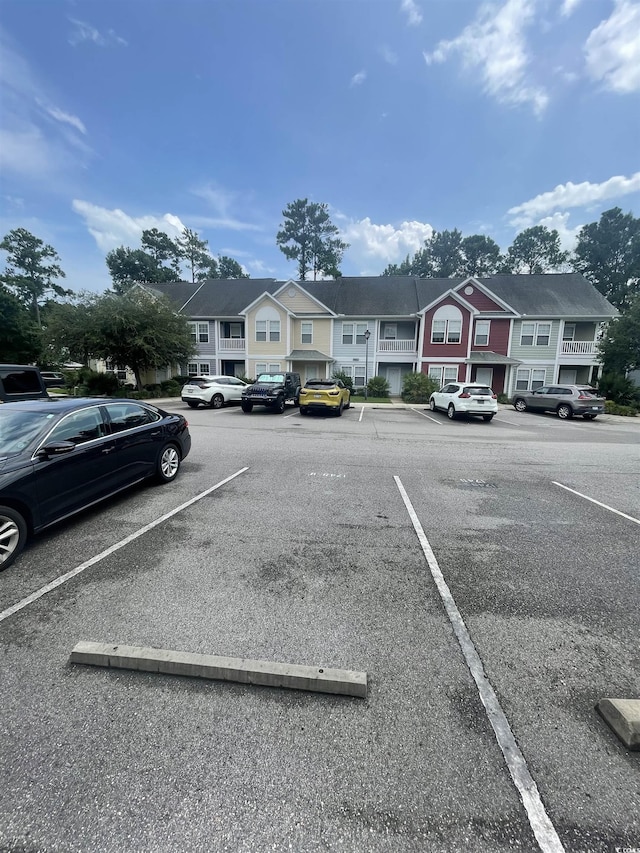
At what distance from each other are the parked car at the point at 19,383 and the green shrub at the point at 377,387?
20427 millimetres

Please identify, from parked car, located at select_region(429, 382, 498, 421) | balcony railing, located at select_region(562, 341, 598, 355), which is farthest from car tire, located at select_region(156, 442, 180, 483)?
balcony railing, located at select_region(562, 341, 598, 355)

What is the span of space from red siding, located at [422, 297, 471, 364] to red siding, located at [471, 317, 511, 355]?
3.46 feet

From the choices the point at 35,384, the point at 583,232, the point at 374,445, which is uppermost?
the point at 583,232

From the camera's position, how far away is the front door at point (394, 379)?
29.0 metres

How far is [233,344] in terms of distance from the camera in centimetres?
2936

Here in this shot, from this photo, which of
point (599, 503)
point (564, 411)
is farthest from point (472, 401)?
point (599, 503)

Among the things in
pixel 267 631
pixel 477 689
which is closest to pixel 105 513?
pixel 267 631

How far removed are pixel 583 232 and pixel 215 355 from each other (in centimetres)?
4933

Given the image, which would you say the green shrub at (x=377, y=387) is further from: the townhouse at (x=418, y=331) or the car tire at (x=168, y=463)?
the car tire at (x=168, y=463)

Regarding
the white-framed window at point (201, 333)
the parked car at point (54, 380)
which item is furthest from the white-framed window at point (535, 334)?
the parked car at point (54, 380)

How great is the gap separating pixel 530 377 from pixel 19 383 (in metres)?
29.2

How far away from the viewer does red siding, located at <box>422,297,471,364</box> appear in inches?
1043

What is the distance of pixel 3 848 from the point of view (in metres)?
1.49

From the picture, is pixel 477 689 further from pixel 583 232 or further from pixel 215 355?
pixel 583 232
